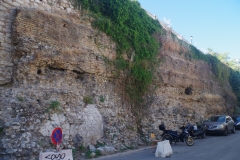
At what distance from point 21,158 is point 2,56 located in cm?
395

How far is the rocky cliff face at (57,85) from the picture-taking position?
25.8 ft

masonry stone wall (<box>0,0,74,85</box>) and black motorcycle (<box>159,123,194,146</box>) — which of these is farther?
black motorcycle (<box>159,123,194,146</box>)

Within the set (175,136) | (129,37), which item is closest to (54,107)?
(175,136)

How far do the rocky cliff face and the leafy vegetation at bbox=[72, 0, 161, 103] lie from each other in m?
0.56

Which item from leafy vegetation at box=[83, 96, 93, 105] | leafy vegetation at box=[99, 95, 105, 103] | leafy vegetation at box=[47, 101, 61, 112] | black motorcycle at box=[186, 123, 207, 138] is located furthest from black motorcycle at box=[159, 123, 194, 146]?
leafy vegetation at box=[47, 101, 61, 112]

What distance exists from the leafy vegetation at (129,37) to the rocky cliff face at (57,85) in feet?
1.84

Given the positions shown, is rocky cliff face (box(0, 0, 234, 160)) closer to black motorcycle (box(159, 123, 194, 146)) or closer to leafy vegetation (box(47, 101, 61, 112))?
leafy vegetation (box(47, 101, 61, 112))

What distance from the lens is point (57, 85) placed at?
32.2 ft

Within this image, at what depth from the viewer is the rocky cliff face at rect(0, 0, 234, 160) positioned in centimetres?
786

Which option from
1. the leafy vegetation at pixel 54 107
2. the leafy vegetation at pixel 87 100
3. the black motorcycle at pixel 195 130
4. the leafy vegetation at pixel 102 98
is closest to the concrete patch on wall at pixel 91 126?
the leafy vegetation at pixel 87 100

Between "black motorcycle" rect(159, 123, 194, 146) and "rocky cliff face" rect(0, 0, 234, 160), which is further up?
"rocky cliff face" rect(0, 0, 234, 160)

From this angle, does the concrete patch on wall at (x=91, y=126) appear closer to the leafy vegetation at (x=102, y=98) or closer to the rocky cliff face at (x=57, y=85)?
the rocky cliff face at (x=57, y=85)

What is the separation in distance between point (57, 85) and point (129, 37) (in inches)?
233

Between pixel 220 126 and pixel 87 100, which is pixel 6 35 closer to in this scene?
pixel 87 100
